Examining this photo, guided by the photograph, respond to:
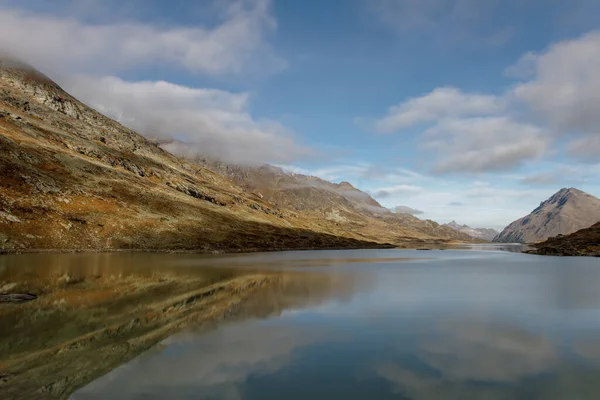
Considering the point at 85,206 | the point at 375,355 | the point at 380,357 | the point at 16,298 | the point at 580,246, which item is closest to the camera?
the point at 380,357

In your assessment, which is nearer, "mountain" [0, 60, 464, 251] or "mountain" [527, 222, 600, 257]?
"mountain" [0, 60, 464, 251]

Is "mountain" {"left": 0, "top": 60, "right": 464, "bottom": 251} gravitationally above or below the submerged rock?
above

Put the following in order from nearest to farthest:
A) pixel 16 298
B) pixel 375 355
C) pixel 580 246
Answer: pixel 375 355 < pixel 16 298 < pixel 580 246

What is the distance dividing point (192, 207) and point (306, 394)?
581 ft

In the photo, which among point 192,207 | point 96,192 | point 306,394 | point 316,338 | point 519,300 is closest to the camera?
point 306,394

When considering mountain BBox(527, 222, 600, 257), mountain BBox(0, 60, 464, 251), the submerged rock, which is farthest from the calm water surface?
mountain BBox(527, 222, 600, 257)

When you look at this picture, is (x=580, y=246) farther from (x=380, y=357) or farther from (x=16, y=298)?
(x=16, y=298)

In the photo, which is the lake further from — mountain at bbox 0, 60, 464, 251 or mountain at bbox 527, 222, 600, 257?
mountain at bbox 527, 222, 600, 257

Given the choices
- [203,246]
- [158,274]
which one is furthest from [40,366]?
[203,246]

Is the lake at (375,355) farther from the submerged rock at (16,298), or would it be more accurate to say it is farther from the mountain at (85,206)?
the mountain at (85,206)

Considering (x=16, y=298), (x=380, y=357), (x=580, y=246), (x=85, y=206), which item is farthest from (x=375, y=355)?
(x=580, y=246)

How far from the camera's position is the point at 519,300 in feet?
129

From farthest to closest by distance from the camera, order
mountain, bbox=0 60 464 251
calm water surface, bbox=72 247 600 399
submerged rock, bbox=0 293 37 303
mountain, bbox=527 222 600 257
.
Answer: mountain, bbox=527 222 600 257 < mountain, bbox=0 60 464 251 < submerged rock, bbox=0 293 37 303 < calm water surface, bbox=72 247 600 399

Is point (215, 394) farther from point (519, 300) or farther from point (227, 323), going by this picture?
point (519, 300)
